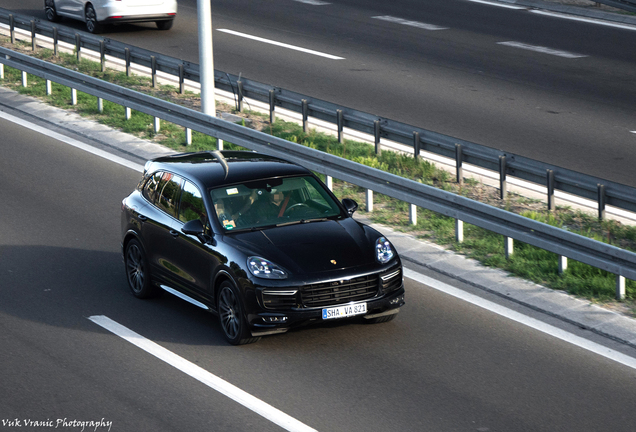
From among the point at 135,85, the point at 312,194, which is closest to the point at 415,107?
the point at 135,85

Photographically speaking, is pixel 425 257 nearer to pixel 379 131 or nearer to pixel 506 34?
pixel 379 131

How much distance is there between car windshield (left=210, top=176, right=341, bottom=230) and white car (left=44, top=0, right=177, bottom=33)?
15935 mm

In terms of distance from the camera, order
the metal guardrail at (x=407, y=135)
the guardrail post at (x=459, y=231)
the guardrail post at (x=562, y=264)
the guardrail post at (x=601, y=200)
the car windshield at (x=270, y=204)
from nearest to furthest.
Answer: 1. the car windshield at (x=270, y=204)
2. the guardrail post at (x=562, y=264)
3. the guardrail post at (x=459, y=231)
4. the guardrail post at (x=601, y=200)
5. the metal guardrail at (x=407, y=135)

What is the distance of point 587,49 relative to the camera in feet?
74.0

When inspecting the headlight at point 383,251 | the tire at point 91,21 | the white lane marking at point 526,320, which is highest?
the tire at point 91,21

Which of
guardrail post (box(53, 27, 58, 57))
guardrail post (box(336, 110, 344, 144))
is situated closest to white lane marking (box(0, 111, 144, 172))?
guardrail post (box(336, 110, 344, 144))

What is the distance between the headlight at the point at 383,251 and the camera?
326 inches

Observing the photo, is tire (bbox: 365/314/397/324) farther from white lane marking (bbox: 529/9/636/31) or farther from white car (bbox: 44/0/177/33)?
white lane marking (bbox: 529/9/636/31)

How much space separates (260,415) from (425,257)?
4.10 metres

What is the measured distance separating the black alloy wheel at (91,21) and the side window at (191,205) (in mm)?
15989

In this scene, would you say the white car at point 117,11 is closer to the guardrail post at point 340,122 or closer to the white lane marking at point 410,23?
the white lane marking at point 410,23

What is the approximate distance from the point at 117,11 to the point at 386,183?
46.2ft

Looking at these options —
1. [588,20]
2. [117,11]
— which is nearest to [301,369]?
[117,11]

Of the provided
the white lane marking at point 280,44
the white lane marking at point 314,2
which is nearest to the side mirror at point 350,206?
the white lane marking at point 280,44
